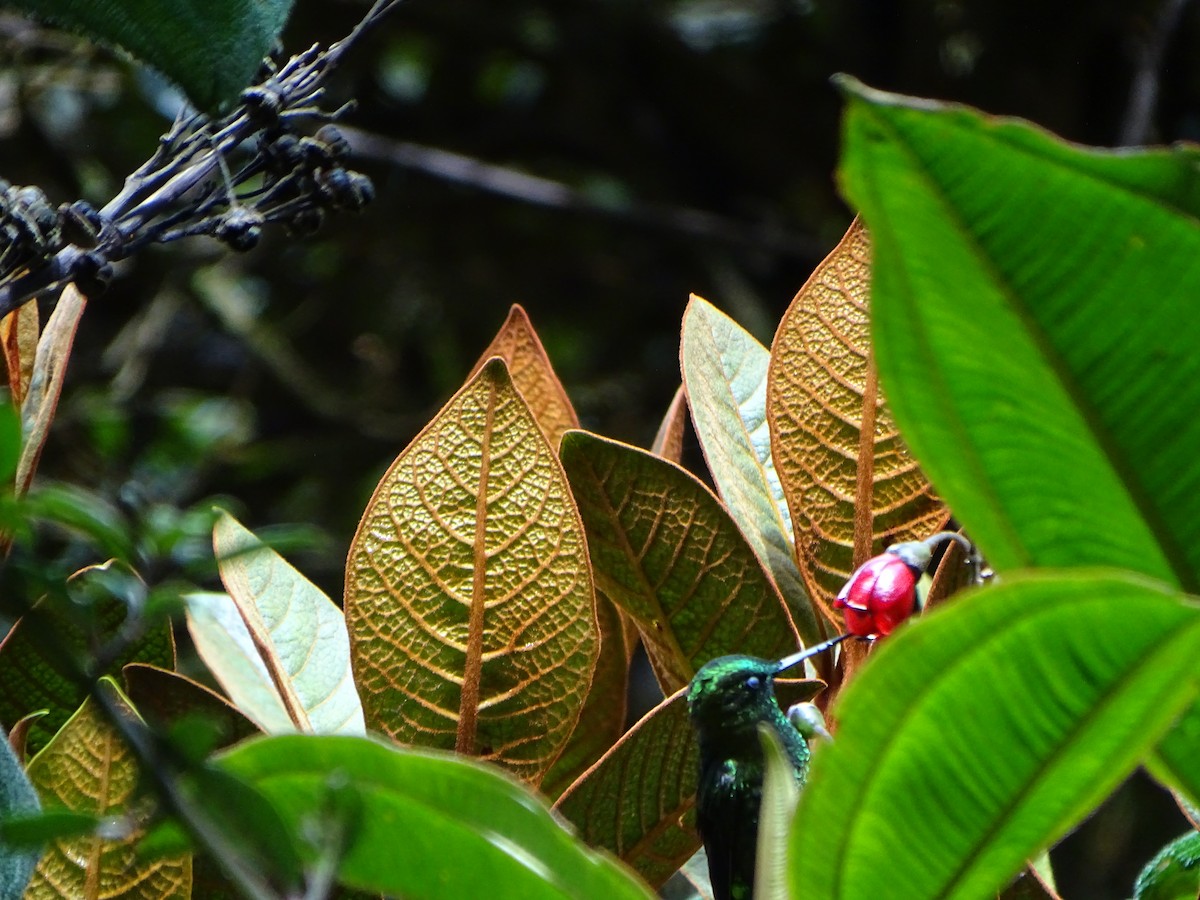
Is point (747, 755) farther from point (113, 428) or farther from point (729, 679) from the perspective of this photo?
point (113, 428)

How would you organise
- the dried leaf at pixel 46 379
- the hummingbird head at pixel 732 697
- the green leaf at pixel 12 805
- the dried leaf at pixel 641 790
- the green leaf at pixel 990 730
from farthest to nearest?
the hummingbird head at pixel 732 697, the dried leaf at pixel 46 379, the dried leaf at pixel 641 790, the green leaf at pixel 12 805, the green leaf at pixel 990 730

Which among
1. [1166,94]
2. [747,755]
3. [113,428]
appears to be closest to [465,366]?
[113,428]

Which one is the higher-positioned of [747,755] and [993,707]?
[993,707]

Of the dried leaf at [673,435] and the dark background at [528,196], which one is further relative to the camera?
the dark background at [528,196]

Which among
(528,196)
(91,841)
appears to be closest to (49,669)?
(91,841)

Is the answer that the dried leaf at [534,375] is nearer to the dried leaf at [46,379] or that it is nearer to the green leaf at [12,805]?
the dried leaf at [46,379]

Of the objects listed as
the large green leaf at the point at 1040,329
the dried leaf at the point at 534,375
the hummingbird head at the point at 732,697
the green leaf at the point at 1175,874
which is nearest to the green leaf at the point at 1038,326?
the large green leaf at the point at 1040,329

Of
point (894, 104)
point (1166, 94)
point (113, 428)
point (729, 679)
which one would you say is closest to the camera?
point (894, 104)
